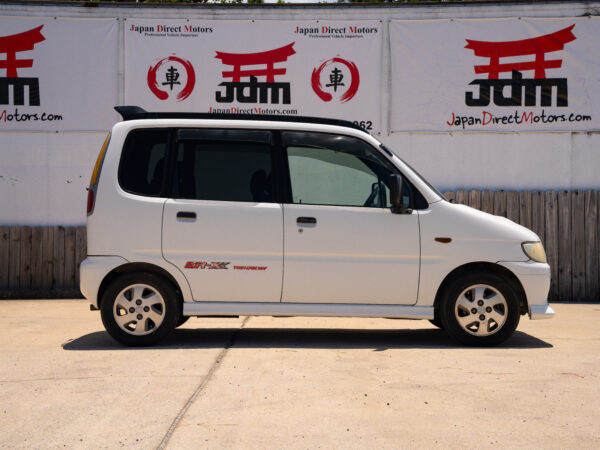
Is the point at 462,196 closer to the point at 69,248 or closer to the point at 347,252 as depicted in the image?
the point at 347,252

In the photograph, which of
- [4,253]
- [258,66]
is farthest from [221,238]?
[4,253]

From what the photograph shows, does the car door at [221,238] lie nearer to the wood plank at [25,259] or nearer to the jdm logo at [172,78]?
the jdm logo at [172,78]

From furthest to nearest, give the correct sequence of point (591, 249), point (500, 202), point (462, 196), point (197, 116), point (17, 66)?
point (17, 66)
point (462, 196)
point (500, 202)
point (591, 249)
point (197, 116)

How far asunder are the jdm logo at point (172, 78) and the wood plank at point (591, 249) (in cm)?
650

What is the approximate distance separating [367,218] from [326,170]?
595mm

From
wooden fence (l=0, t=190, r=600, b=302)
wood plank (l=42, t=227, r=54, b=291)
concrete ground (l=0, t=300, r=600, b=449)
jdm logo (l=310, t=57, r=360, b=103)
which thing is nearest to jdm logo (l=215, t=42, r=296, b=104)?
jdm logo (l=310, t=57, r=360, b=103)

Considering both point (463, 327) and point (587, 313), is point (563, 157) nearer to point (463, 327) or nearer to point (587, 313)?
point (587, 313)

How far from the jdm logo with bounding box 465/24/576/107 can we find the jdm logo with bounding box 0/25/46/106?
6903mm

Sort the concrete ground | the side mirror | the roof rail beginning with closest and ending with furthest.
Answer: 1. the concrete ground
2. the side mirror
3. the roof rail

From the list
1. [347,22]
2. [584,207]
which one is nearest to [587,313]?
[584,207]

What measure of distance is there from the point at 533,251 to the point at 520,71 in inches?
224

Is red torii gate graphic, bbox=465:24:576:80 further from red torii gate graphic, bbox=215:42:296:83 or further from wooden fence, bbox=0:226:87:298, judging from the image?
wooden fence, bbox=0:226:87:298

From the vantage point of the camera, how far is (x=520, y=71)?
12258 millimetres

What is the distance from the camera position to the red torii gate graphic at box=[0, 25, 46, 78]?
12375mm
